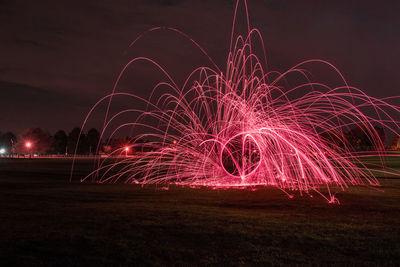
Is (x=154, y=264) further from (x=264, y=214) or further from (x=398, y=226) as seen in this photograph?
(x=398, y=226)

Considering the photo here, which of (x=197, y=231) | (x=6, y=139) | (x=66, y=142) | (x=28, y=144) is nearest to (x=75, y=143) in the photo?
(x=66, y=142)

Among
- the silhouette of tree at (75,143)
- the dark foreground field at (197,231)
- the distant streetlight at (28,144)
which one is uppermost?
the silhouette of tree at (75,143)

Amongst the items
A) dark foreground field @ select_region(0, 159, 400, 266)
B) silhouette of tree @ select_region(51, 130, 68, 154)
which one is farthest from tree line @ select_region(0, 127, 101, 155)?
dark foreground field @ select_region(0, 159, 400, 266)

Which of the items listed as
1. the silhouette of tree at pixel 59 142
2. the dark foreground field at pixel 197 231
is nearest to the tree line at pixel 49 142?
the silhouette of tree at pixel 59 142

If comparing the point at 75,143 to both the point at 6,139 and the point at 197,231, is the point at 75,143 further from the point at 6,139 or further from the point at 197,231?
the point at 197,231

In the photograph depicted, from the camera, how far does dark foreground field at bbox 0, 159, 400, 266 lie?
668cm

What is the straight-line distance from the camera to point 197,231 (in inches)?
344

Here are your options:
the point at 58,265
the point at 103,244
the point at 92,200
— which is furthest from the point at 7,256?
the point at 92,200

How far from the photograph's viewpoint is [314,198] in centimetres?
1542

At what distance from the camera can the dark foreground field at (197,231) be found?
668 centimetres

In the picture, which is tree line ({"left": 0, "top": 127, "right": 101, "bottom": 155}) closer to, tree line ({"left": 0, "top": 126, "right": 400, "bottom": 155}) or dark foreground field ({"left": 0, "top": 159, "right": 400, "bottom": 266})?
tree line ({"left": 0, "top": 126, "right": 400, "bottom": 155})

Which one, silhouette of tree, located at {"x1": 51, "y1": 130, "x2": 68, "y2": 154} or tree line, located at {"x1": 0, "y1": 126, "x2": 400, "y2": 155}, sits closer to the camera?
tree line, located at {"x1": 0, "y1": 126, "x2": 400, "y2": 155}

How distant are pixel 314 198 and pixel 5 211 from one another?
1080 centimetres

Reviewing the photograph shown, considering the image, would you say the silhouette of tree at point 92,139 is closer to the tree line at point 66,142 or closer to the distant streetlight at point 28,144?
the tree line at point 66,142
